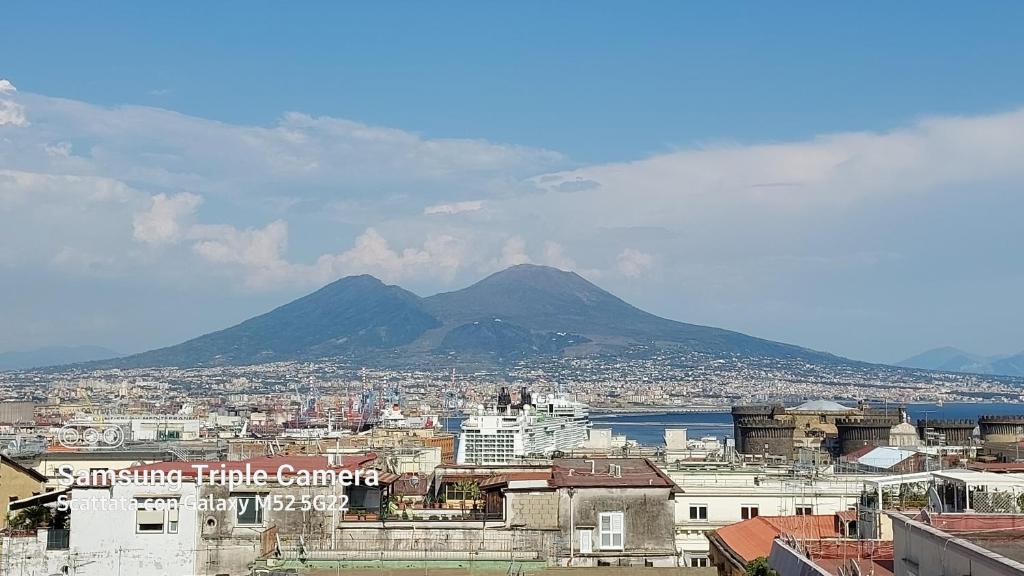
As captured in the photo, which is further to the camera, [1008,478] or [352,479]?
[352,479]

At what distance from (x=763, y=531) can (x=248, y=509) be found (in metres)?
12.7

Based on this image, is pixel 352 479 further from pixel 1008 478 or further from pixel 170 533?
pixel 1008 478

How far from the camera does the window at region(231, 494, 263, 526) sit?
2525 cm

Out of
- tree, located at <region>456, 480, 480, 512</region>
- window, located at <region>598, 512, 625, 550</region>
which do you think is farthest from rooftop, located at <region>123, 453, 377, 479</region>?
window, located at <region>598, 512, 625, 550</region>

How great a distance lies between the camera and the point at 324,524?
2534 centimetres

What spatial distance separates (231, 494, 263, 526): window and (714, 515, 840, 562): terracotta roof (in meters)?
10.6

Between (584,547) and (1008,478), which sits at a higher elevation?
(1008,478)

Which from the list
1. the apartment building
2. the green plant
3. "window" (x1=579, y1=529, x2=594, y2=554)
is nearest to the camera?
the green plant

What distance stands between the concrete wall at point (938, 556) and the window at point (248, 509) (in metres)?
14.6

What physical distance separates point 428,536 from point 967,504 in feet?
33.4

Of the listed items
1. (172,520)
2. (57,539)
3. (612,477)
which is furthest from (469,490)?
(57,539)

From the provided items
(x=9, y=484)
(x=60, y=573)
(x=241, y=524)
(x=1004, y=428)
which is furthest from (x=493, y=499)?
(x=1004, y=428)

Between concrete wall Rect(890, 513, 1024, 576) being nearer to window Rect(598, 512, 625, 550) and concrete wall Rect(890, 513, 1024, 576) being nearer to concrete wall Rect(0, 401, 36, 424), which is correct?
window Rect(598, 512, 625, 550)

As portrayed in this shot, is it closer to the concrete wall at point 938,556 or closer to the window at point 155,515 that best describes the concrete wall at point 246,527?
the window at point 155,515
